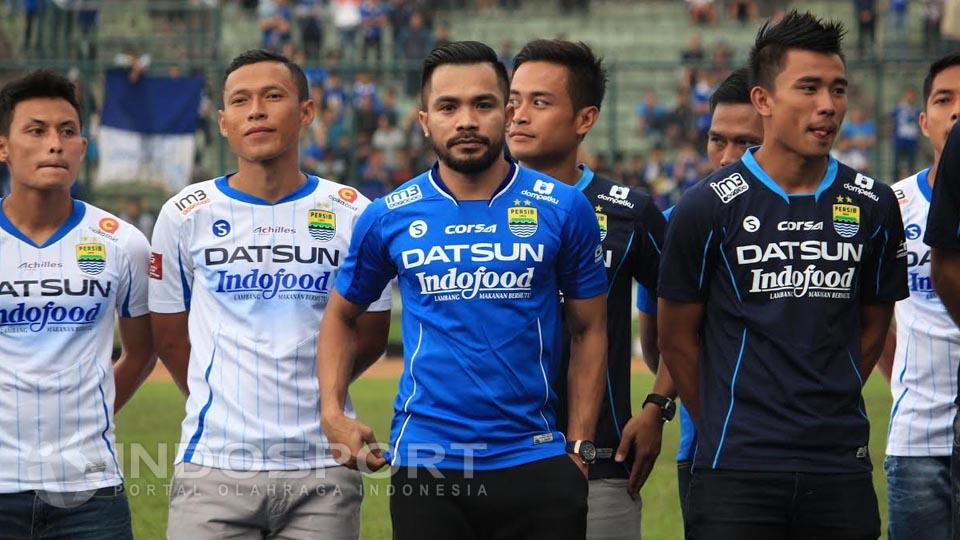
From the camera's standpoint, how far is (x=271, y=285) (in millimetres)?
5609

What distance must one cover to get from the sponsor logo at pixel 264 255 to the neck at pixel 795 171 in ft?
5.63

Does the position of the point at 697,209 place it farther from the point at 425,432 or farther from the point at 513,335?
the point at 425,432

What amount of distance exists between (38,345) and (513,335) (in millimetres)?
1907

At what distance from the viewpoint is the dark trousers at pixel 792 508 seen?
4949 mm

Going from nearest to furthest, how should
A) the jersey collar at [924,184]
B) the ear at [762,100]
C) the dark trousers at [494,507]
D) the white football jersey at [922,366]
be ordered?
A: the dark trousers at [494,507] < the ear at [762,100] < the white football jersey at [922,366] < the jersey collar at [924,184]

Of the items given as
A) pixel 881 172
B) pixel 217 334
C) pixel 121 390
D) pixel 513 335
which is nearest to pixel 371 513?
pixel 121 390

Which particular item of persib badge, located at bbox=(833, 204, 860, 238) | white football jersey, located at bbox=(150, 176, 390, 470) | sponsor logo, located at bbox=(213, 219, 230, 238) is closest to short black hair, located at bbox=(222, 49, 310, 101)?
white football jersey, located at bbox=(150, 176, 390, 470)

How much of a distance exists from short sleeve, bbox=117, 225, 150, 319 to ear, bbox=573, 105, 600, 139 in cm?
181

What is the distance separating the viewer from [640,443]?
578cm

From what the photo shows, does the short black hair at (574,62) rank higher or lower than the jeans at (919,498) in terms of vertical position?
higher

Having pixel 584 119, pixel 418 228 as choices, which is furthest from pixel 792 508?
pixel 584 119

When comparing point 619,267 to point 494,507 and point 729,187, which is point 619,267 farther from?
point 494,507

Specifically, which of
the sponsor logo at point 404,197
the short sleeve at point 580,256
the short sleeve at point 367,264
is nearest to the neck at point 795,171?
the short sleeve at point 580,256

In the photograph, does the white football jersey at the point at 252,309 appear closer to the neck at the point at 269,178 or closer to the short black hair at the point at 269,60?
the neck at the point at 269,178
